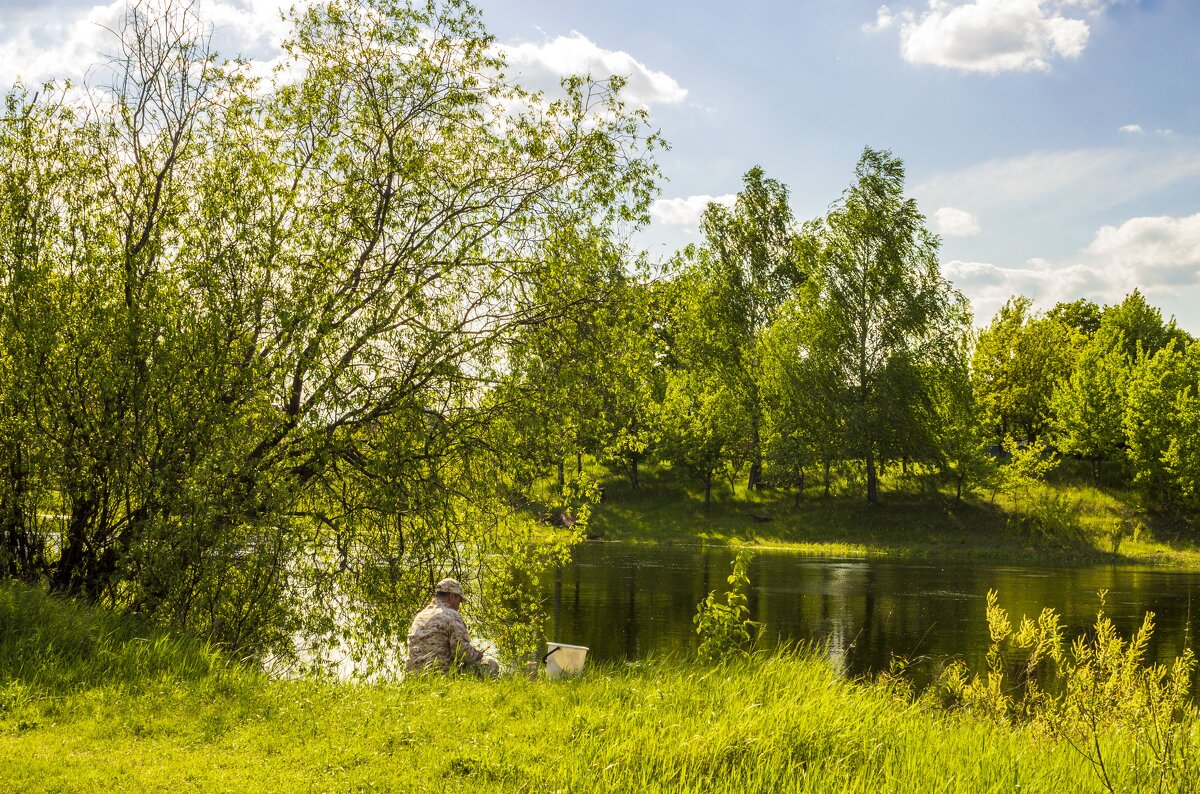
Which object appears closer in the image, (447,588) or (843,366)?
(447,588)

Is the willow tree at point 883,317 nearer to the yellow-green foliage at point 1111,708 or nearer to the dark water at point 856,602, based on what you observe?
the dark water at point 856,602

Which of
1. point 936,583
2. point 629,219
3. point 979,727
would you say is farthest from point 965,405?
point 979,727

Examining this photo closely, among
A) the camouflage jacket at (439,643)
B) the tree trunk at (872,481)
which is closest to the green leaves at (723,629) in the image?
the camouflage jacket at (439,643)

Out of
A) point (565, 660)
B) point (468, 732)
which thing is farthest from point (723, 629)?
point (468, 732)

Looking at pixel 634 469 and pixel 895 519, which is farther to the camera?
pixel 634 469

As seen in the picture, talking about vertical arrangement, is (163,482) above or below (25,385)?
below

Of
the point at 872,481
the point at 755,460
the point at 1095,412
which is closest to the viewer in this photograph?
the point at 872,481

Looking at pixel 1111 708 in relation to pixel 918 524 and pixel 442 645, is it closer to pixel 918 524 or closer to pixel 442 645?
pixel 442 645

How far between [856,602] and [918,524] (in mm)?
20538

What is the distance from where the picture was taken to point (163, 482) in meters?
10.3

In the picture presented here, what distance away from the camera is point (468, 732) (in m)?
7.23

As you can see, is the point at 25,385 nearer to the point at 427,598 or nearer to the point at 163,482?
the point at 163,482

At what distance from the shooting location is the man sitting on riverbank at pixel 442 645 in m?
9.98

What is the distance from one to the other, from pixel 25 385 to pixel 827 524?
38.8 metres
